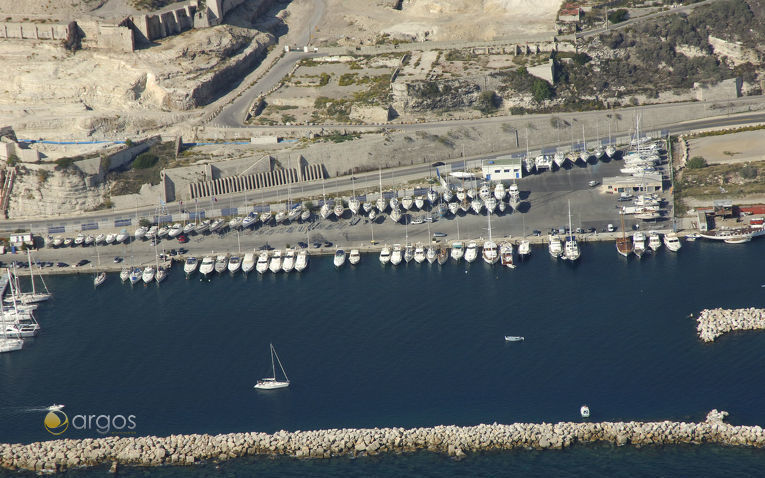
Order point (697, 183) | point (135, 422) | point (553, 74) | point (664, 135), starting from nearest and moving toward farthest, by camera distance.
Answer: point (135, 422) < point (697, 183) < point (664, 135) < point (553, 74)

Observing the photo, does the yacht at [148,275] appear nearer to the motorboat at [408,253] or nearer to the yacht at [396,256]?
the yacht at [396,256]

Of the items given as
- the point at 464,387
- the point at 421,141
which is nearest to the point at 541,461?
the point at 464,387

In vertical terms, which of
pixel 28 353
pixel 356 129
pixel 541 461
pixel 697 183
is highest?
pixel 356 129

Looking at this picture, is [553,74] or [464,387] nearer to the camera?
[464,387]

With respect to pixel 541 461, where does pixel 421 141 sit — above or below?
above

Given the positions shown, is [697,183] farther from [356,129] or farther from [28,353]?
[28,353]

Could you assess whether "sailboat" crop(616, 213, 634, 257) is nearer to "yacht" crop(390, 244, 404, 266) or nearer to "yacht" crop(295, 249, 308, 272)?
"yacht" crop(390, 244, 404, 266)

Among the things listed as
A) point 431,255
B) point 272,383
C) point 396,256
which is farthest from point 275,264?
point 272,383
